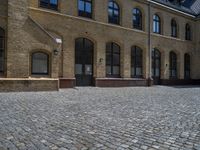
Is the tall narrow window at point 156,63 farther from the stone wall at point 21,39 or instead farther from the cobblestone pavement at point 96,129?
the cobblestone pavement at point 96,129

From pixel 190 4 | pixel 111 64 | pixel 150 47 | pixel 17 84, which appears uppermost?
pixel 190 4

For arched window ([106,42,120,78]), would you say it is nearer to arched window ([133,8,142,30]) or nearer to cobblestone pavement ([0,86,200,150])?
arched window ([133,8,142,30])

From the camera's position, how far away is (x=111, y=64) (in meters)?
22.7

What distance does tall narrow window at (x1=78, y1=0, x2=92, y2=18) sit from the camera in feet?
67.5

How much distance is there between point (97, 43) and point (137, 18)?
6.27 m

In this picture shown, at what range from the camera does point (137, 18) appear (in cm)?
2497

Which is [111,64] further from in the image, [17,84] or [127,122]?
[127,122]

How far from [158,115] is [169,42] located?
21016 millimetres

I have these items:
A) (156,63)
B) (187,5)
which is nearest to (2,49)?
(156,63)

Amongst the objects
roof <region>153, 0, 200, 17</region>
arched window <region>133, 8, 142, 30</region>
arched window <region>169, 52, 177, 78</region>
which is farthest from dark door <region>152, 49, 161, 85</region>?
roof <region>153, 0, 200, 17</region>

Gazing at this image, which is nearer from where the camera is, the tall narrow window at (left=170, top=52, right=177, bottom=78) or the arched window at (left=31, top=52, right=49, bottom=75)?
the arched window at (left=31, top=52, right=49, bottom=75)

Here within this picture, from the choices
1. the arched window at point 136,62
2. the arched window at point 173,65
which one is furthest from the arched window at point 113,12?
the arched window at point 173,65

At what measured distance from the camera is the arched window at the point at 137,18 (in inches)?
972

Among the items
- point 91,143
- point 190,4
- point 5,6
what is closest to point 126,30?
point 5,6
